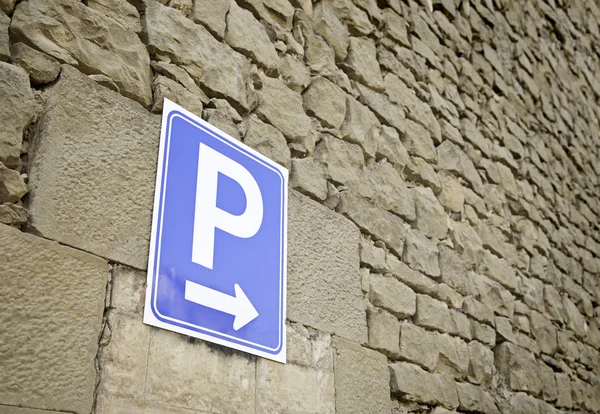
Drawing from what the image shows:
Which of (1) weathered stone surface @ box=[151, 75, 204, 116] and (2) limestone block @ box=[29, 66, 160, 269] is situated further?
(1) weathered stone surface @ box=[151, 75, 204, 116]

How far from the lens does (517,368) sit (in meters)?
3.17

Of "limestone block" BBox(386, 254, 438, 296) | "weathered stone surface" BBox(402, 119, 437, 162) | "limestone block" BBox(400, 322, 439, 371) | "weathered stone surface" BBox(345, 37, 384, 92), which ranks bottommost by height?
"limestone block" BBox(400, 322, 439, 371)

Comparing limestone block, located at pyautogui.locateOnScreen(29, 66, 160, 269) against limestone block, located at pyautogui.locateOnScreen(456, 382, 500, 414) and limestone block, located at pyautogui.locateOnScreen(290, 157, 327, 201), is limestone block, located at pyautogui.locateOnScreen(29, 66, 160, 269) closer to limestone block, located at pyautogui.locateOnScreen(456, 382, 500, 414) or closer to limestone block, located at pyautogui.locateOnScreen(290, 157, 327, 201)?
limestone block, located at pyautogui.locateOnScreen(290, 157, 327, 201)

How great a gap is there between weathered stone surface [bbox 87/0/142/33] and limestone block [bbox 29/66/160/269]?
238 mm

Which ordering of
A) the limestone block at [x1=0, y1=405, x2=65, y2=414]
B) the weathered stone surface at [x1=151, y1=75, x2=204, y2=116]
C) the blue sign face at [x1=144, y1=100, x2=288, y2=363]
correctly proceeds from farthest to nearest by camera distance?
the weathered stone surface at [x1=151, y1=75, x2=204, y2=116]
the blue sign face at [x1=144, y1=100, x2=288, y2=363]
the limestone block at [x1=0, y1=405, x2=65, y2=414]

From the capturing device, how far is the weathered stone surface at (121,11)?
6.00 ft

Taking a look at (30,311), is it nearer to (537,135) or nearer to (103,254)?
(103,254)

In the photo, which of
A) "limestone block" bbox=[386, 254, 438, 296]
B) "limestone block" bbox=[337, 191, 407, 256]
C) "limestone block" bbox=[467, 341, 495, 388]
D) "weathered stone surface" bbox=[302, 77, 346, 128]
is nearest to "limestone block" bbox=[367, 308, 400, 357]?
"limestone block" bbox=[386, 254, 438, 296]

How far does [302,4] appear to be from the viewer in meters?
2.60

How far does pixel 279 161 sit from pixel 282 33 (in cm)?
52

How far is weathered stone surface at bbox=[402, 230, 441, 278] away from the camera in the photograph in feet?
8.93

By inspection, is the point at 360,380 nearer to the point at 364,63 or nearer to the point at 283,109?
the point at 283,109

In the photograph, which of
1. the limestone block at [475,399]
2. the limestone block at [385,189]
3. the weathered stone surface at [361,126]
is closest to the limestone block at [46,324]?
the limestone block at [385,189]

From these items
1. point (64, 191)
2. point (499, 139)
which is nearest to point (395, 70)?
point (499, 139)
